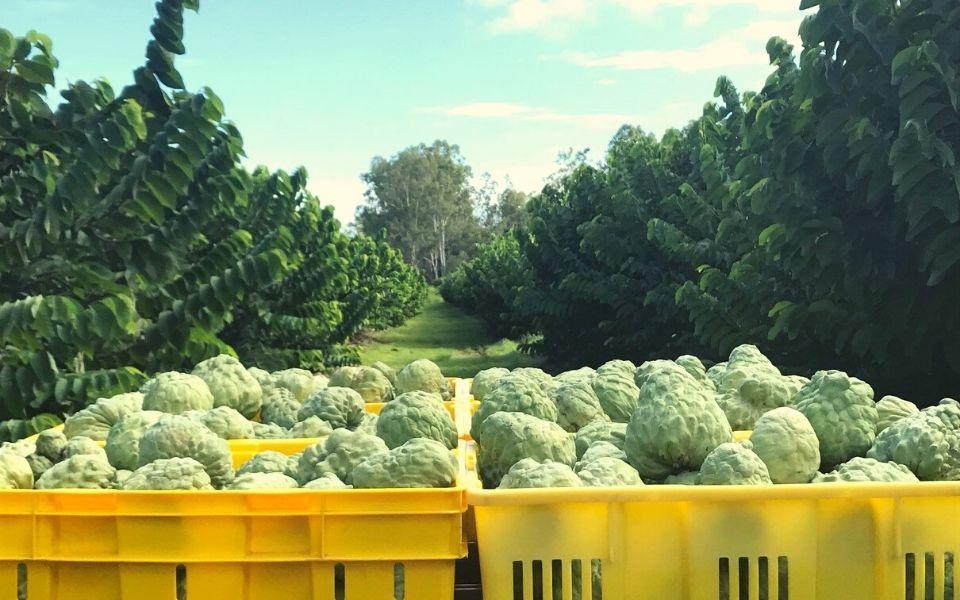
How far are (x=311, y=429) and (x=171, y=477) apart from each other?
3.10 feet

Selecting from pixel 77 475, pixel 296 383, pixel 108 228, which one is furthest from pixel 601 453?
pixel 108 228

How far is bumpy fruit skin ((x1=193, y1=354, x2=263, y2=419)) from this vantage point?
3803mm

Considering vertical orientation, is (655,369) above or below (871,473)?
above

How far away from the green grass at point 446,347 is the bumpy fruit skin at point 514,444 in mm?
16108

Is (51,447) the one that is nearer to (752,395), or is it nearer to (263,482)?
(263,482)

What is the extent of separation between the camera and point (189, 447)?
2.67m

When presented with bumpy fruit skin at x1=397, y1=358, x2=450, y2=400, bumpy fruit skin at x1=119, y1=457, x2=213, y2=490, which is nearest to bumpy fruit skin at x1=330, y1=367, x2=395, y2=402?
bumpy fruit skin at x1=397, y1=358, x2=450, y2=400

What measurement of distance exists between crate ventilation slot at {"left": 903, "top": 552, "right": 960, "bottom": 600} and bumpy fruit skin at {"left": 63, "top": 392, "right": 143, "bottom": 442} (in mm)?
2881

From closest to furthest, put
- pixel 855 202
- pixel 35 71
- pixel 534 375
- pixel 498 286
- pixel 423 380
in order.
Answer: pixel 534 375
pixel 423 380
pixel 855 202
pixel 35 71
pixel 498 286

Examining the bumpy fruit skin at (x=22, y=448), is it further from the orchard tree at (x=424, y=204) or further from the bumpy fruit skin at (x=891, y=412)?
the orchard tree at (x=424, y=204)

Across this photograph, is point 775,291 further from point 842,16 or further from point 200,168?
point 200,168

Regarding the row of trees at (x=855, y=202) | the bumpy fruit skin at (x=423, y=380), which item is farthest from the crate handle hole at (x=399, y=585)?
the row of trees at (x=855, y=202)

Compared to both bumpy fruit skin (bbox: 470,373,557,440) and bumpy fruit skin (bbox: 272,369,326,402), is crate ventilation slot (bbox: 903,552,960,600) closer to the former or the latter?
bumpy fruit skin (bbox: 470,373,557,440)

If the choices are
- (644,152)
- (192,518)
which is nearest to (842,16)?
(192,518)
